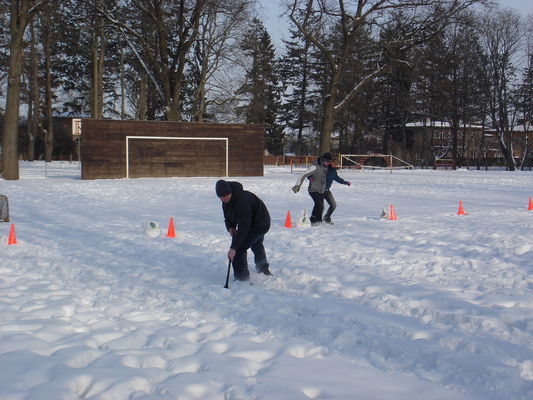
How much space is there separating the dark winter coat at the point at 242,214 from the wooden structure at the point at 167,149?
21.9 m

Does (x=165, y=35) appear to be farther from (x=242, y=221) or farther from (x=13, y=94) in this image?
(x=242, y=221)

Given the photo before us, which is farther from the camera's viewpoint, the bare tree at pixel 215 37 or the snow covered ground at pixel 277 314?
the bare tree at pixel 215 37

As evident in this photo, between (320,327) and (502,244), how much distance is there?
539 cm

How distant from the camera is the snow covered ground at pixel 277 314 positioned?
12.9 ft

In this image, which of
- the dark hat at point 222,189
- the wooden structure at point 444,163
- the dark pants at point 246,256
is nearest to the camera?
the dark hat at point 222,189

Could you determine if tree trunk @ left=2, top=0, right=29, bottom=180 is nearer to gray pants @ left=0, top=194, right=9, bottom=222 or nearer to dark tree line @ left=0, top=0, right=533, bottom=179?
dark tree line @ left=0, top=0, right=533, bottom=179

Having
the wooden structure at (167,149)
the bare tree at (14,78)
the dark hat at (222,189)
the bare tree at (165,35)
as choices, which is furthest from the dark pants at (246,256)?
the bare tree at (165,35)

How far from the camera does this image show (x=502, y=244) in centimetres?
911

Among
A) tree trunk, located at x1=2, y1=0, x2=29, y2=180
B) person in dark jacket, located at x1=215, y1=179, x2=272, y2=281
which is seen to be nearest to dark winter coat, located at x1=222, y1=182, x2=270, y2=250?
person in dark jacket, located at x1=215, y1=179, x2=272, y2=281

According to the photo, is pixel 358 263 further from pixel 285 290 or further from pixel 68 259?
pixel 68 259

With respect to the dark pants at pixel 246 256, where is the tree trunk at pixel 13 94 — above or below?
above

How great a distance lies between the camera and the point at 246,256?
6.97 meters

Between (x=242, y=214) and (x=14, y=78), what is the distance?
72.8 ft

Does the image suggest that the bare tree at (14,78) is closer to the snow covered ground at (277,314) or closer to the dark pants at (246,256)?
the snow covered ground at (277,314)
